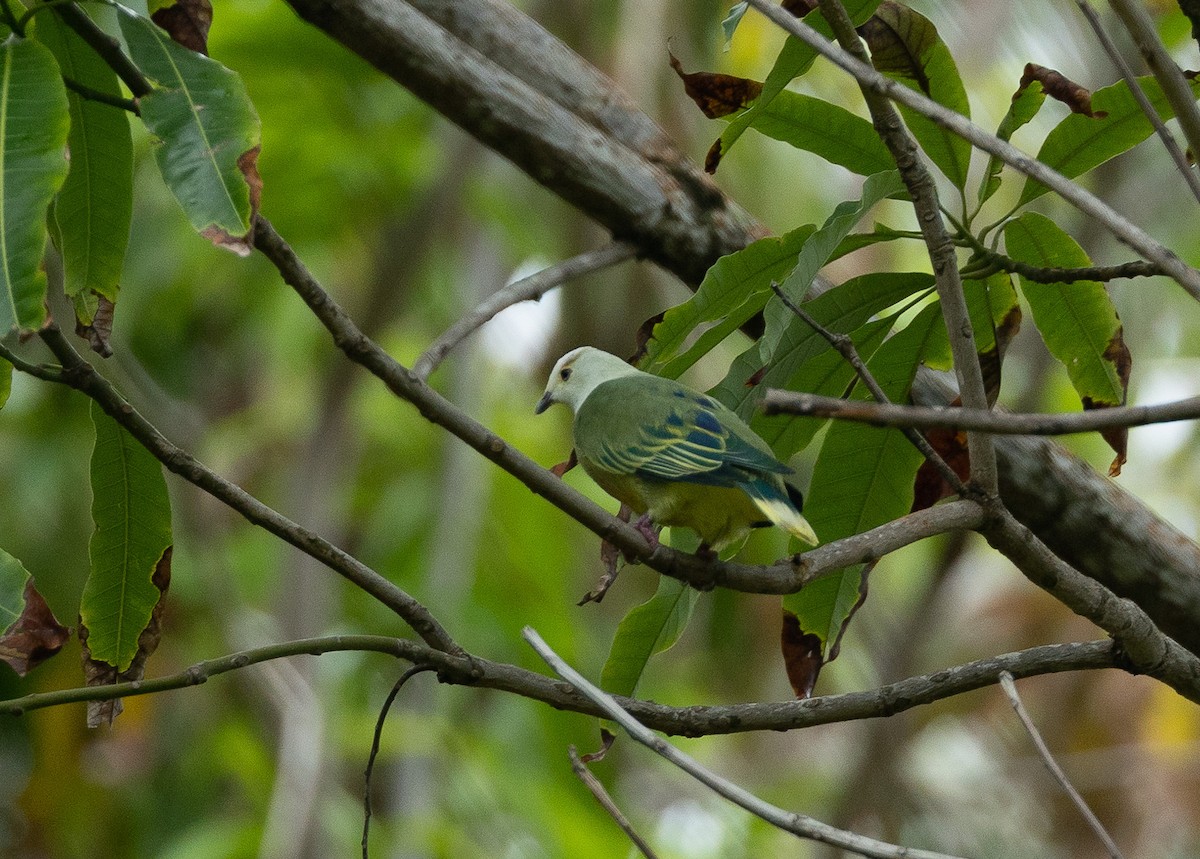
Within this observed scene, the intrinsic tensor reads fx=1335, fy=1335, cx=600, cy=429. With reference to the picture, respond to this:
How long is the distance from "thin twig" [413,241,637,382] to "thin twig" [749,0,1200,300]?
827 millimetres

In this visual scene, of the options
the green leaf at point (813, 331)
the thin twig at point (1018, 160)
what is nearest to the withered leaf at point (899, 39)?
the green leaf at point (813, 331)

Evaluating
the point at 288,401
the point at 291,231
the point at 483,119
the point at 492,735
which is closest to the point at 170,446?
the point at 483,119

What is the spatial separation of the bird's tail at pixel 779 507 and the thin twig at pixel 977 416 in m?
0.85

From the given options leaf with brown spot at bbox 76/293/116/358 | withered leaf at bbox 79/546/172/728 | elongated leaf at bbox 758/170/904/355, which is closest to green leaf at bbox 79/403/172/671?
withered leaf at bbox 79/546/172/728

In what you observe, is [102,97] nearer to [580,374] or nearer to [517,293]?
→ [517,293]

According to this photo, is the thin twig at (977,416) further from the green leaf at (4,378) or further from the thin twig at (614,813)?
the green leaf at (4,378)

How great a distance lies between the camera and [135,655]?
92.2 inches

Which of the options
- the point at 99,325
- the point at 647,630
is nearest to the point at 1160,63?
the point at 647,630

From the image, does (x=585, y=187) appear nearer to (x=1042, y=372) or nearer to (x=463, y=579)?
(x=1042, y=372)

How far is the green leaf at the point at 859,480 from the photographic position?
2.63 m

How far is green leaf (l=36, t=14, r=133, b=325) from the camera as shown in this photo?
2.27 metres

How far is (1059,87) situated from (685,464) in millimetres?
919

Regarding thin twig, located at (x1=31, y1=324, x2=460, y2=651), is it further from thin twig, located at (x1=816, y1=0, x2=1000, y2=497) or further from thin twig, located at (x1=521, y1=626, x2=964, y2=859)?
thin twig, located at (x1=816, y1=0, x2=1000, y2=497)

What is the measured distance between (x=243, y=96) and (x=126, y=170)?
12.6 inches
